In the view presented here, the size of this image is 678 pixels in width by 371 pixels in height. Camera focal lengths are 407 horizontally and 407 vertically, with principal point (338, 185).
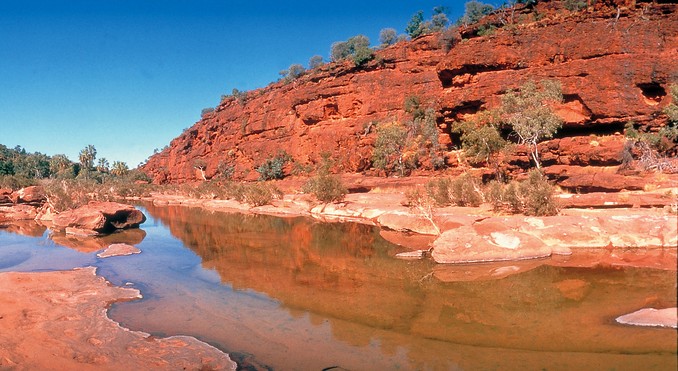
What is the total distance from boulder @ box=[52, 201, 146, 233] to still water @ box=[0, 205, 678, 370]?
5675 millimetres

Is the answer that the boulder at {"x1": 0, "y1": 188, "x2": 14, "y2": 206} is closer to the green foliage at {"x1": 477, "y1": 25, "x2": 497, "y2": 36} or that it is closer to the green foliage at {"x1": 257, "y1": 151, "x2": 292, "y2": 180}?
the green foliage at {"x1": 257, "y1": 151, "x2": 292, "y2": 180}

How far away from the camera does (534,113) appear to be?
72.7 feet

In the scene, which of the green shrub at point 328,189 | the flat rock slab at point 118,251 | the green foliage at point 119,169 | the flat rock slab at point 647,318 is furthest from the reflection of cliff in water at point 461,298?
the green foliage at point 119,169

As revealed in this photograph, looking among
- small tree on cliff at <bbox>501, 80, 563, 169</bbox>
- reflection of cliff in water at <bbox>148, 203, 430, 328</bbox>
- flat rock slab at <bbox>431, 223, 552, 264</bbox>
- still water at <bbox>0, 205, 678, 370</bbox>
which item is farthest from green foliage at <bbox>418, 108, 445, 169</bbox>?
flat rock slab at <bbox>431, 223, 552, 264</bbox>

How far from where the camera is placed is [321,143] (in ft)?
152

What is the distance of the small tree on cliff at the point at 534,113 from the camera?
2212 centimetres

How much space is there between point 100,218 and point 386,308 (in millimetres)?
18481

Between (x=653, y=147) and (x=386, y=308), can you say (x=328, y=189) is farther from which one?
(x=386, y=308)

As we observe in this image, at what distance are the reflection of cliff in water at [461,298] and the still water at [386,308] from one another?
3 centimetres

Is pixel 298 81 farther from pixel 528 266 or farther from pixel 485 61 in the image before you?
pixel 528 266

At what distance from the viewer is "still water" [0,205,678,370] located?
635 cm

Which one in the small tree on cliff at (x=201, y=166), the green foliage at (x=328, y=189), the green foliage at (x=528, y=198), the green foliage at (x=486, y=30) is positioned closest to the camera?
the green foliage at (x=528, y=198)

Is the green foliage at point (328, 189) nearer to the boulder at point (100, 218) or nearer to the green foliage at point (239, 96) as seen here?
the boulder at point (100, 218)

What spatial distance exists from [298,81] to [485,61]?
1178 inches
